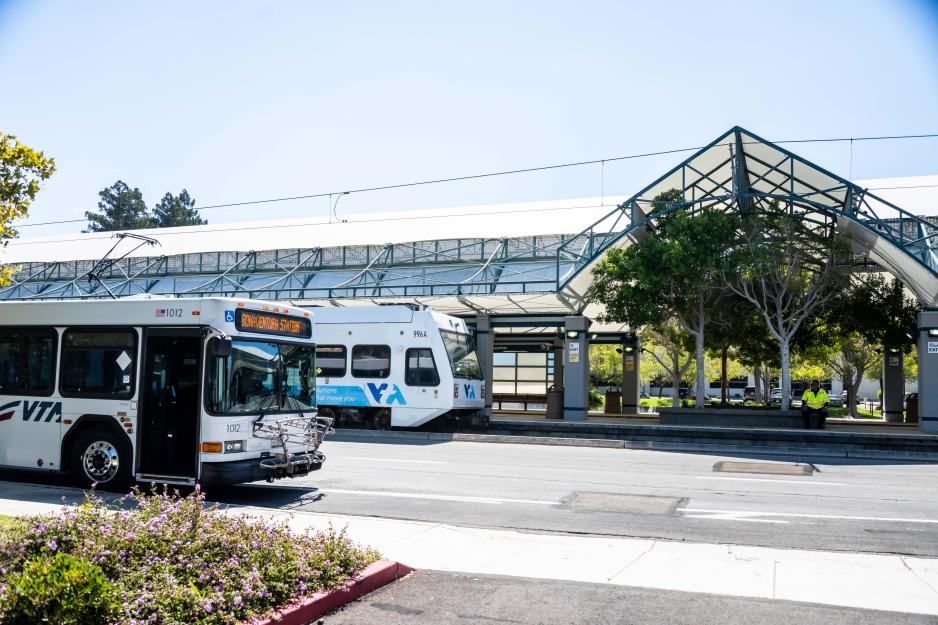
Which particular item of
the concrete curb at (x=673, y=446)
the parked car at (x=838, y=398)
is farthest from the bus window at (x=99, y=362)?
the parked car at (x=838, y=398)

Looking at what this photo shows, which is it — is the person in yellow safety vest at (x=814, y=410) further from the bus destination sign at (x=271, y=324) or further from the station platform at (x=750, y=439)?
the bus destination sign at (x=271, y=324)

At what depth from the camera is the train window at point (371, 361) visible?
2389cm

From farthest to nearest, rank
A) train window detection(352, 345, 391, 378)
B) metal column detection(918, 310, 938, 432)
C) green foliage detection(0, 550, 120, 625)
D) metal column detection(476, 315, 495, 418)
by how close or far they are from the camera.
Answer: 1. metal column detection(476, 315, 495, 418)
2. metal column detection(918, 310, 938, 432)
3. train window detection(352, 345, 391, 378)
4. green foliage detection(0, 550, 120, 625)

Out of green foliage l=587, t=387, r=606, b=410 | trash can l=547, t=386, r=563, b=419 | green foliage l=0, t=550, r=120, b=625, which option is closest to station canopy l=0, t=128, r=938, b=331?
trash can l=547, t=386, r=563, b=419

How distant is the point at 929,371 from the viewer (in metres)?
25.6

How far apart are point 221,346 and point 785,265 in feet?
69.8

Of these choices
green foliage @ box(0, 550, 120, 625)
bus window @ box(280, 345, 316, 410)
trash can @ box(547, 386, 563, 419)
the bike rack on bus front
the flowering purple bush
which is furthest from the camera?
trash can @ box(547, 386, 563, 419)

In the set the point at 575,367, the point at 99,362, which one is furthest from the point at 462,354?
the point at 99,362

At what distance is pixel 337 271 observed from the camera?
32469 mm

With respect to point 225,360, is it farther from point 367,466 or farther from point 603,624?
point 603,624

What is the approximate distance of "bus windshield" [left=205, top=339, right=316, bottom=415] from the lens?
1141 centimetres

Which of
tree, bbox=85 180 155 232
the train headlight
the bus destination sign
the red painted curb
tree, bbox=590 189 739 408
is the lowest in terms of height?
the red painted curb

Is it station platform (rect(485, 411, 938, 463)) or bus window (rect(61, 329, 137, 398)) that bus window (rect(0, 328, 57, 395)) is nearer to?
bus window (rect(61, 329, 137, 398))

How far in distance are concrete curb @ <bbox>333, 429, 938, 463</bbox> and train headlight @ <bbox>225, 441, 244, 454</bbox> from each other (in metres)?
11.8
